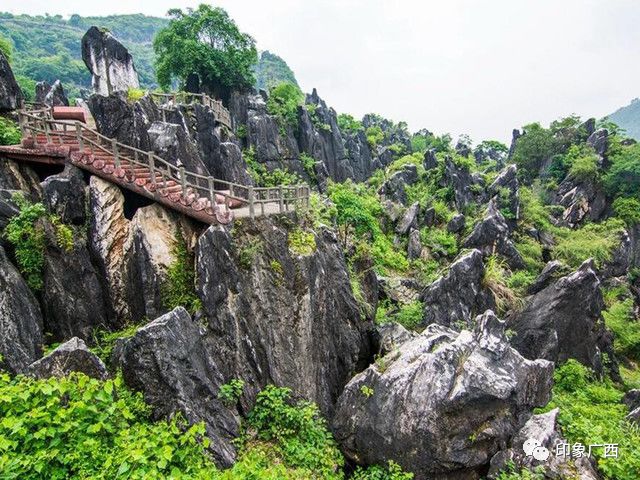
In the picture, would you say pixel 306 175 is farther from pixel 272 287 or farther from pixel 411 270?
pixel 272 287

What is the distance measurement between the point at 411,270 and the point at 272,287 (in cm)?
1462

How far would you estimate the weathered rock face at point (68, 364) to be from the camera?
7.10 meters

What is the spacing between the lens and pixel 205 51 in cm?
3062

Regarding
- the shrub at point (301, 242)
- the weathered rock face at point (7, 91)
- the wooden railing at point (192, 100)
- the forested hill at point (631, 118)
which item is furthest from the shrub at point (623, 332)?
the forested hill at point (631, 118)

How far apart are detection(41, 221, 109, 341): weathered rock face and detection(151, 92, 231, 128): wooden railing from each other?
1196 cm

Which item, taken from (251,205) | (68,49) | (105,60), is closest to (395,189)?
(251,205)

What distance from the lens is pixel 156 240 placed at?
1056cm

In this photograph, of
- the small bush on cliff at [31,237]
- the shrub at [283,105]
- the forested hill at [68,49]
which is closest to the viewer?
the small bush on cliff at [31,237]

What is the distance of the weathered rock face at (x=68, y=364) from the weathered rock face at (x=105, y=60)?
76.0ft

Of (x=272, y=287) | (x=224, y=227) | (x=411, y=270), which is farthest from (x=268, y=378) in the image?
(x=411, y=270)

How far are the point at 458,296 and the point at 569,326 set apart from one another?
15.6 ft

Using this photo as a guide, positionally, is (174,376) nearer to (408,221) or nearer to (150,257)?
(150,257)

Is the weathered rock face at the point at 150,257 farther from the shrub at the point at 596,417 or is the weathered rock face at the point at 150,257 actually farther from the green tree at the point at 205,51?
the green tree at the point at 205,51

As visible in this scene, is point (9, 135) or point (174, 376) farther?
point (9, 135)
